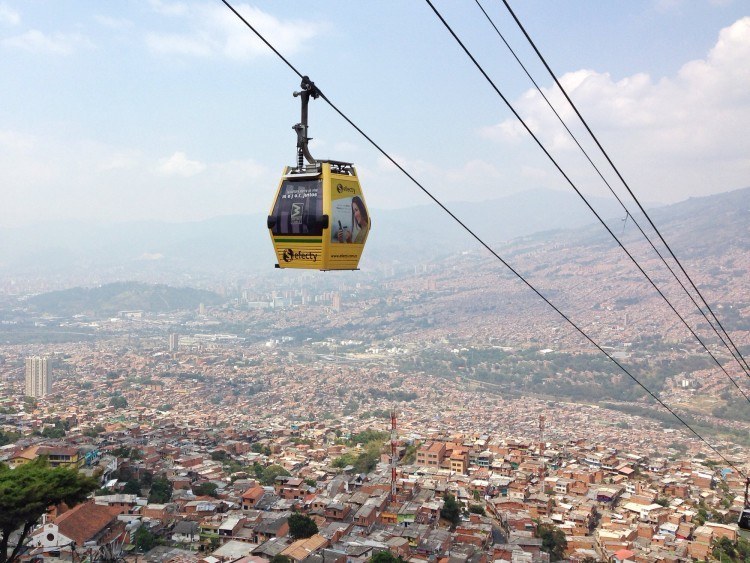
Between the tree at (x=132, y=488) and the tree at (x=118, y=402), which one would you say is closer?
the tree at (x=132, y=488)

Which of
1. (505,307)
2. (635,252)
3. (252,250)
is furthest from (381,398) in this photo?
(252,250)

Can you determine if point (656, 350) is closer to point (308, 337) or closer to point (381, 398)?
point (381, 398)

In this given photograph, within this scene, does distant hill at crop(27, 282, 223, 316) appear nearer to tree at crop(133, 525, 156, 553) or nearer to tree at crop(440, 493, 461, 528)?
tree at crop(133, 525, 156, 553)

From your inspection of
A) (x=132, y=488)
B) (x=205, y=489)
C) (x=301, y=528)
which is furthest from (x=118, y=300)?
(x=301, y=528)

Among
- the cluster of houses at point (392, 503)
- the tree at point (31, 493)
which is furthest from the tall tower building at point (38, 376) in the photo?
the tree at point (31, 493)

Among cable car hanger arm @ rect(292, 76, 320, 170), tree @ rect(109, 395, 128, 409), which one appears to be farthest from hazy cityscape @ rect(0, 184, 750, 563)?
cable car hanger arm @ rect(292, 76, 320, 170)

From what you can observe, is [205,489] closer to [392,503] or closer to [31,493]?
[392,503]

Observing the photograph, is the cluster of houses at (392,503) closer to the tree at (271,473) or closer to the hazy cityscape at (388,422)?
the hazy cityscape at (388,422)
